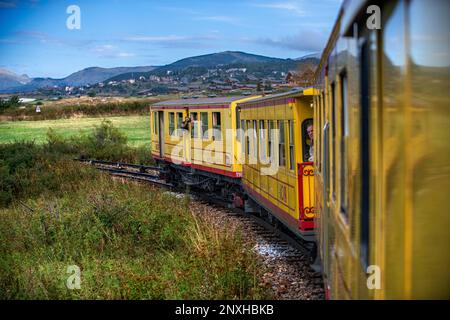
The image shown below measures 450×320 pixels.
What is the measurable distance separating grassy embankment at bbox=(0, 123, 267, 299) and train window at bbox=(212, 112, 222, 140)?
88.1 inches

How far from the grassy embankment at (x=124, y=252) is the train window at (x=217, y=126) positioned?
2238mm

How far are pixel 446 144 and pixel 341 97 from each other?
5.88ft

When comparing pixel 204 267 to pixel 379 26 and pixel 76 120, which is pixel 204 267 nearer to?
pixel 379 26

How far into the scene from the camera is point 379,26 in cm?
288

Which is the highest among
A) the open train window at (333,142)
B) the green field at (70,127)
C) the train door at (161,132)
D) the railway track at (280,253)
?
the open train window at (333,142)

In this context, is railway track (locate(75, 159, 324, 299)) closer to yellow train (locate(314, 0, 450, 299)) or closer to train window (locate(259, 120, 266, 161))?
train window (locate(259, 120, 266, 161))

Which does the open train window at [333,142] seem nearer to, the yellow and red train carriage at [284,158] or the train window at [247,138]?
the yellow and red train carriage at [284,158]

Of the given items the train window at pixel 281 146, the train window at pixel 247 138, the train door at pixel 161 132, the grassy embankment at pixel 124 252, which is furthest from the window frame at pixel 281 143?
the train door at pixel 161 132

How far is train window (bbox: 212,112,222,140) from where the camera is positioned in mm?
17862

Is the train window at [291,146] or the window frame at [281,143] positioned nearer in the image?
the train window at [291,146]

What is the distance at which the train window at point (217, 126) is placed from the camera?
58.6 feet

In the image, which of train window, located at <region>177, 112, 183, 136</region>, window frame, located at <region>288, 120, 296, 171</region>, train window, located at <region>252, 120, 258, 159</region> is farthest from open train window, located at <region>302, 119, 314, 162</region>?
train window, located at <region>177, 112, 183, 136</region>
